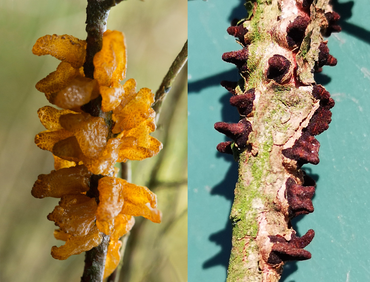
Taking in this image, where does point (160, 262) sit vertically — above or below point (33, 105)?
below

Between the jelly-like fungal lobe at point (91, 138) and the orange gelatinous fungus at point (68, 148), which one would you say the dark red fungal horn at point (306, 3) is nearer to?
the jelly-like fungal lobe at point (91, 138)

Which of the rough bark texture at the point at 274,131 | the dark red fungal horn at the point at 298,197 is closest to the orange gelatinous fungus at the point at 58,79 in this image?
the rough bark texture at the point at 274,131

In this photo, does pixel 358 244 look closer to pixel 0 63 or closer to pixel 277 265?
pixel 277 265

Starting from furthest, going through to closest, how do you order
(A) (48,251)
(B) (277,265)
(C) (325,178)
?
(C) (325,178) < (A) (48,251) < (B) (277,265)

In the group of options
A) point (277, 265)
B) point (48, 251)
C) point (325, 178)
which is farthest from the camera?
point (325, 178)

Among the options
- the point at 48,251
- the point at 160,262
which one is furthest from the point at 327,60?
the point at 48,251

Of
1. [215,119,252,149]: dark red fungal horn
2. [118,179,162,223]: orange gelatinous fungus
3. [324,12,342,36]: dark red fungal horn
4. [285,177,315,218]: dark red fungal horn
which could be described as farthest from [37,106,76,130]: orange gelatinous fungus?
[324,12,342,36]: dark red fungal horn

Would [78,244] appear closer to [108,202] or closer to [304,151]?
[108,202]
